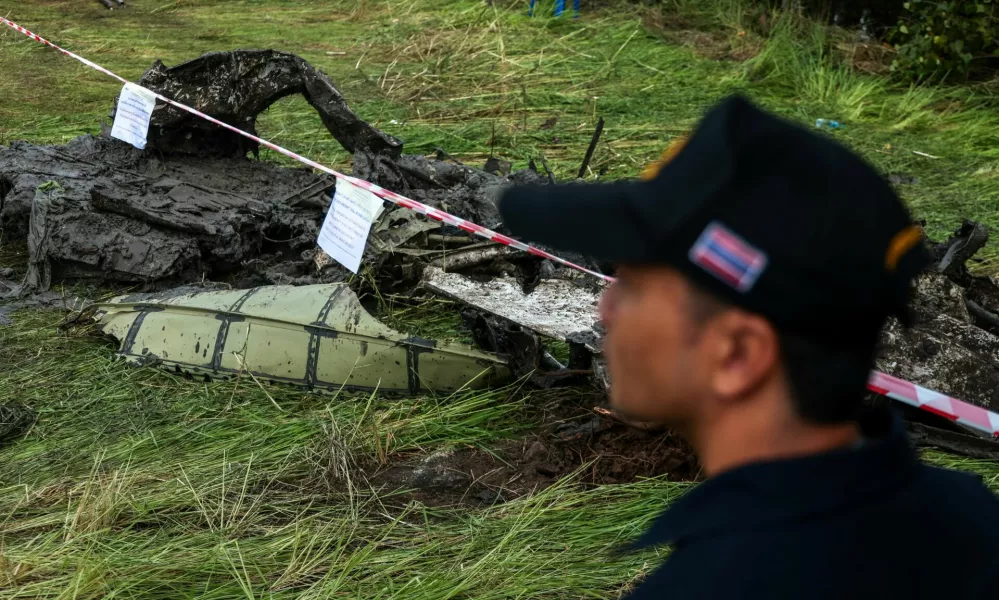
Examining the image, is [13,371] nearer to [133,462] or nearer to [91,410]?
[91,410]

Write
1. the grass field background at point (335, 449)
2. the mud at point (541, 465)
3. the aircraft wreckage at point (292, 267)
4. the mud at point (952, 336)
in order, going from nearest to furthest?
the grass field background at point (335, 449)
the mud at point (541, 465)
the mud at point (952, 336)
the aircraft wreckage at point (292, 267)

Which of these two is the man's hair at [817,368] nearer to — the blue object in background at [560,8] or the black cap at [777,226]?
the black cap at [777,226]

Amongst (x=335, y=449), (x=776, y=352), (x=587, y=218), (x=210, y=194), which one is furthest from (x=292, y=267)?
(x=776, y=352)

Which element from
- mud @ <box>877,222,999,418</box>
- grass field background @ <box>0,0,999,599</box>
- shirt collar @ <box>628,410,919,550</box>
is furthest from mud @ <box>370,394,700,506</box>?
shirt collar @ <box>628,410,919,550</box>

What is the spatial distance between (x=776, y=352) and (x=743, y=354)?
4cm

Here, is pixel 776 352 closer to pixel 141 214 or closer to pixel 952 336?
pixel 952 336

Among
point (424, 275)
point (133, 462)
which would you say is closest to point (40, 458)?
point (133, 462)

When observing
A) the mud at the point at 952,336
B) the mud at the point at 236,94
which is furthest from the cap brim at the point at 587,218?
the mud at the point at 236,94

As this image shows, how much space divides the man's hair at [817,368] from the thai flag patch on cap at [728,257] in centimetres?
5

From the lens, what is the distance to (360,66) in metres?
11.6

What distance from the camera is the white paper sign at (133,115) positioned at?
5.97m

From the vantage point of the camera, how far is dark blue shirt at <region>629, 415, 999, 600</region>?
3.40 feet

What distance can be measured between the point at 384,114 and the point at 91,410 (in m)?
5.80

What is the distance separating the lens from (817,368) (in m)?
1.12
